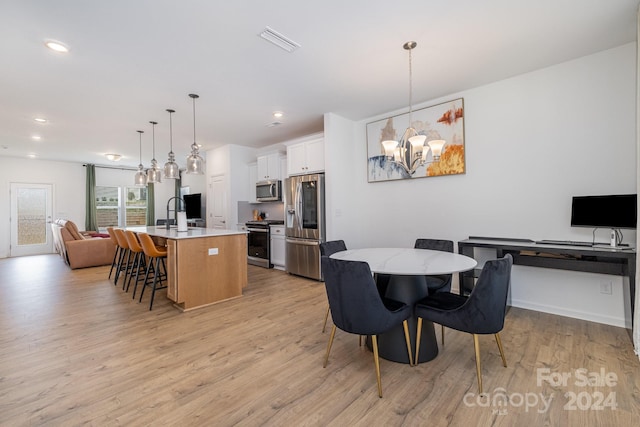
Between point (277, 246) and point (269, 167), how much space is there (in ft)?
5.74

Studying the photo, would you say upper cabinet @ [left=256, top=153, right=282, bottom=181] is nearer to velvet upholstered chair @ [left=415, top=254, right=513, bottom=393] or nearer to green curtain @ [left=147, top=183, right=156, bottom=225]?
velvet upholstered chair @ [left=415, top=254, right=513, bottom=393]

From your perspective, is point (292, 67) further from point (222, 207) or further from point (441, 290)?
point (222, 207)

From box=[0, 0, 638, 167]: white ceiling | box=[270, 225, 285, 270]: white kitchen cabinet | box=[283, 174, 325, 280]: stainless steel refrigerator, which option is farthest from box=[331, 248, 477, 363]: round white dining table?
box=[270, 225, 285, 270]: white kitchen cabinet

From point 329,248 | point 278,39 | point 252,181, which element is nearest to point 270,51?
point 278,39

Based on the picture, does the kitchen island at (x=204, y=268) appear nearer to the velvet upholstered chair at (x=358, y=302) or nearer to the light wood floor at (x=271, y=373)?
the light wood floor at (x=271, y=373)

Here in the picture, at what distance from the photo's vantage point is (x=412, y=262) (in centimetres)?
221

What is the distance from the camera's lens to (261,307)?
3.51 metres

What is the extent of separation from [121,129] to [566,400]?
6.82 m

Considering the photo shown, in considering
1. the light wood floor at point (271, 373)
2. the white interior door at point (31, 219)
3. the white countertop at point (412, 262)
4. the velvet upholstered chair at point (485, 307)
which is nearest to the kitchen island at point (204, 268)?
the light wood floor at point (271, 373)

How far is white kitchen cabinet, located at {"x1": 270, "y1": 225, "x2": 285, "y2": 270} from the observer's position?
5.61 m

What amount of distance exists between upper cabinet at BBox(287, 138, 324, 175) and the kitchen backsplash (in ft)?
4.74

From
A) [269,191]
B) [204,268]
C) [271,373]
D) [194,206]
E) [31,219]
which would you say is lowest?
[271,373]

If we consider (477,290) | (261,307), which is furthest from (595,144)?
(261,307)

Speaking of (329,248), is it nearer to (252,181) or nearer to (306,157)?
(306,157)
